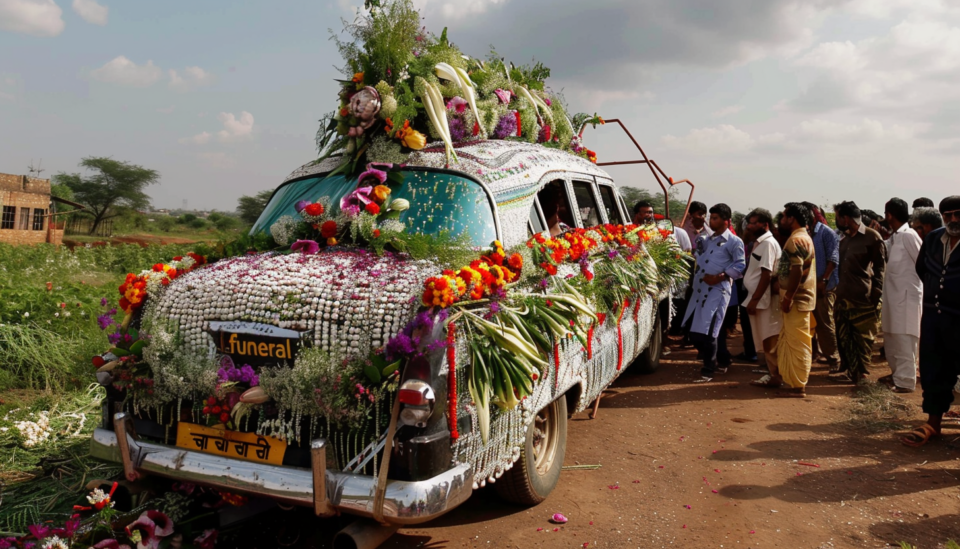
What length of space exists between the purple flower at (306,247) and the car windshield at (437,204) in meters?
0.41

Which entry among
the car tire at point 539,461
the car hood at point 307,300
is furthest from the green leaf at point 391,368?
the car tire at point 539,461

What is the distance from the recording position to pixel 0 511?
3.68 meters

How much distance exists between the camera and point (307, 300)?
295 centimetres

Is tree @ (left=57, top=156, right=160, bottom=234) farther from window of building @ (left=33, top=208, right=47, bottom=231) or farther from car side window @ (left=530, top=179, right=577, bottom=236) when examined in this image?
car side window @ (left=530, top=179, right=577, bottom=236)

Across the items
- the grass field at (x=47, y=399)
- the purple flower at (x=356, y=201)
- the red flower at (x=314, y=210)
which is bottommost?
the grass field at (x=47, y=399)

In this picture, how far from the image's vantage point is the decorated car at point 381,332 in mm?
2758

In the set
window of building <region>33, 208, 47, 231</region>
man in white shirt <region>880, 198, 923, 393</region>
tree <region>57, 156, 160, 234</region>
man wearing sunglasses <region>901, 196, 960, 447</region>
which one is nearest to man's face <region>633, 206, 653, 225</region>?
man in white shirt <region>880, 198, 923, 393</region>

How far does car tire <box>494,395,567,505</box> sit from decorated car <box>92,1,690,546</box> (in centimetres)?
1

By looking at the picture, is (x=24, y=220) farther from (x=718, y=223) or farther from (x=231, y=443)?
(x=231, y=443)

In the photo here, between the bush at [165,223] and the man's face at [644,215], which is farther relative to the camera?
the bush at [165,223]

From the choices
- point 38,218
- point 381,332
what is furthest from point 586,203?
point 38,218

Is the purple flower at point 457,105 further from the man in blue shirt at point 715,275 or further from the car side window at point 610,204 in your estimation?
the man in blue shirt at point 715,275

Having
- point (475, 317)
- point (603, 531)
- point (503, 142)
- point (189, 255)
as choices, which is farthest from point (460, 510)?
point (503, 142)

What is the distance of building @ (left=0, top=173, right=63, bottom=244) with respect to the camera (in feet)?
92.5
